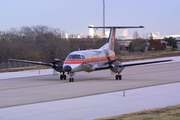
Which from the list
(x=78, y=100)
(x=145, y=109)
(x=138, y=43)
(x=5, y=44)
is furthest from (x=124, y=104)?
(x=138, y=43)

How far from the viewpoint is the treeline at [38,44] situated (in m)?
50.3

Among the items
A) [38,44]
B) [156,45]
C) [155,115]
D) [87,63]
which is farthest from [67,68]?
[156,45]

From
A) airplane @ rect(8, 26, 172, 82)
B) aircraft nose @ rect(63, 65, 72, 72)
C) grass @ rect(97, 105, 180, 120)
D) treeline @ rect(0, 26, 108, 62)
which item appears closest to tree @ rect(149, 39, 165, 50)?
treeline @ rect(0, 26, 108, 62)

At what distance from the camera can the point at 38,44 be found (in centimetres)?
6594

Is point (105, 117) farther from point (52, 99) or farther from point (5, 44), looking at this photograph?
point (5, 44)

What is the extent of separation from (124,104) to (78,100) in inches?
105

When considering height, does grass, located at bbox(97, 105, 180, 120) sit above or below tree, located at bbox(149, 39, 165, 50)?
below

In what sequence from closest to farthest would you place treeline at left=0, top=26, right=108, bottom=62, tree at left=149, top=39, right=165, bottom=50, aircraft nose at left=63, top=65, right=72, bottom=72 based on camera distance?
aircraft nose at left=63, top=65, right=72, bottom=72
treeline at left=0, top=26, right=108, bottom=62
tree at left=149, top=39, right=165, bottom=50

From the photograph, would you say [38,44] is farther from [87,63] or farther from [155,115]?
[155,115]

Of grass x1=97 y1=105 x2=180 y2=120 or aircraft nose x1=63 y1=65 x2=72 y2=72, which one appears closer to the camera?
grass x1=97 y1=105 x2=180 y2=120

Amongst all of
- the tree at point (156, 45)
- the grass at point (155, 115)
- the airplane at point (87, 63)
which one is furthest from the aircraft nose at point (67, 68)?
the tree at point (156, 45)

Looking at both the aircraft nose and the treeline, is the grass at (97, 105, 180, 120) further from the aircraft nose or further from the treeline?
the treeline

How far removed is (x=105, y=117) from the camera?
10.9 meters

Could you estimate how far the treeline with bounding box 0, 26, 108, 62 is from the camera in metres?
50.3
